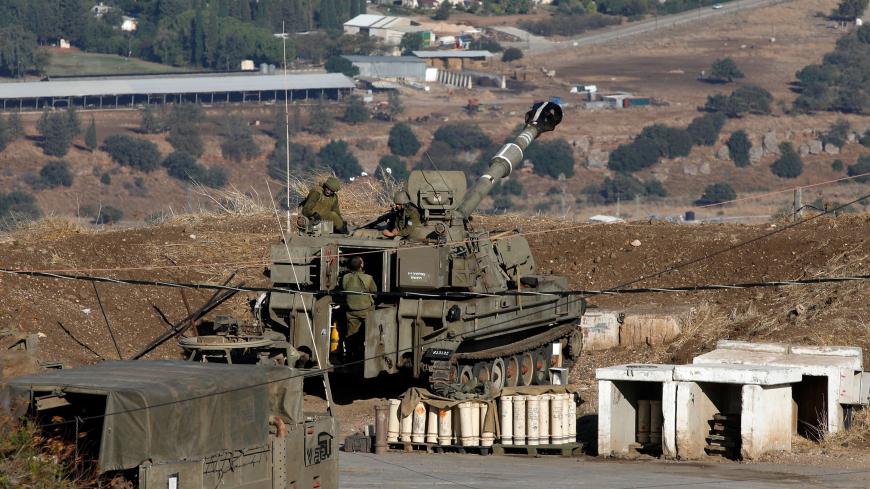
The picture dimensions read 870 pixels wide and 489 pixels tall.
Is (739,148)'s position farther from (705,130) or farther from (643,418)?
(643,418)

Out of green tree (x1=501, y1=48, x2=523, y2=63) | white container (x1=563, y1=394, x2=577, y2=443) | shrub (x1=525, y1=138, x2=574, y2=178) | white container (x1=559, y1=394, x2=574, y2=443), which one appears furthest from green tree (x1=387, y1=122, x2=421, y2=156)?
white container (x1=559, y1=394, x2=574, y2=443)

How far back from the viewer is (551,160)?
13200cm

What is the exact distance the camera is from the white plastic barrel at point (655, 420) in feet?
70.5

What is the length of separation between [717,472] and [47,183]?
10971 cm

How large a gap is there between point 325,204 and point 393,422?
520cm

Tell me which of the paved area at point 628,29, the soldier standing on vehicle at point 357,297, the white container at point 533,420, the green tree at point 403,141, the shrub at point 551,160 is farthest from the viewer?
the paved area at point 628,29

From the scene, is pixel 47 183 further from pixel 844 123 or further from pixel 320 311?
pixel 320 311

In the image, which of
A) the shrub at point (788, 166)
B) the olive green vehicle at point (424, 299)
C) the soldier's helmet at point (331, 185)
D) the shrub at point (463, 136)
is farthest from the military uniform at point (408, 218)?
the shrub at point (463, 136)

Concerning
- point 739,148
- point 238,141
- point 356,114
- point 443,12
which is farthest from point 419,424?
point 443,12

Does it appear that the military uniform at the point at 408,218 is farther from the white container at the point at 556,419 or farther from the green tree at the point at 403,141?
the green tree at the point at 403,141

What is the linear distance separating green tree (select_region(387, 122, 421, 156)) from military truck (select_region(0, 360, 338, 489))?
123177mm

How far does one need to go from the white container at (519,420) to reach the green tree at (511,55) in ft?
487

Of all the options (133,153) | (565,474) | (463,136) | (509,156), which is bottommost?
(133,153)

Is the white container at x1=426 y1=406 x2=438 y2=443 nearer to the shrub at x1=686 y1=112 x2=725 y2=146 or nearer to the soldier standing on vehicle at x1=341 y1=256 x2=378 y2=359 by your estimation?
the soldier standing on vehicle at x1=341 y1=256 x2=378 y2=359
